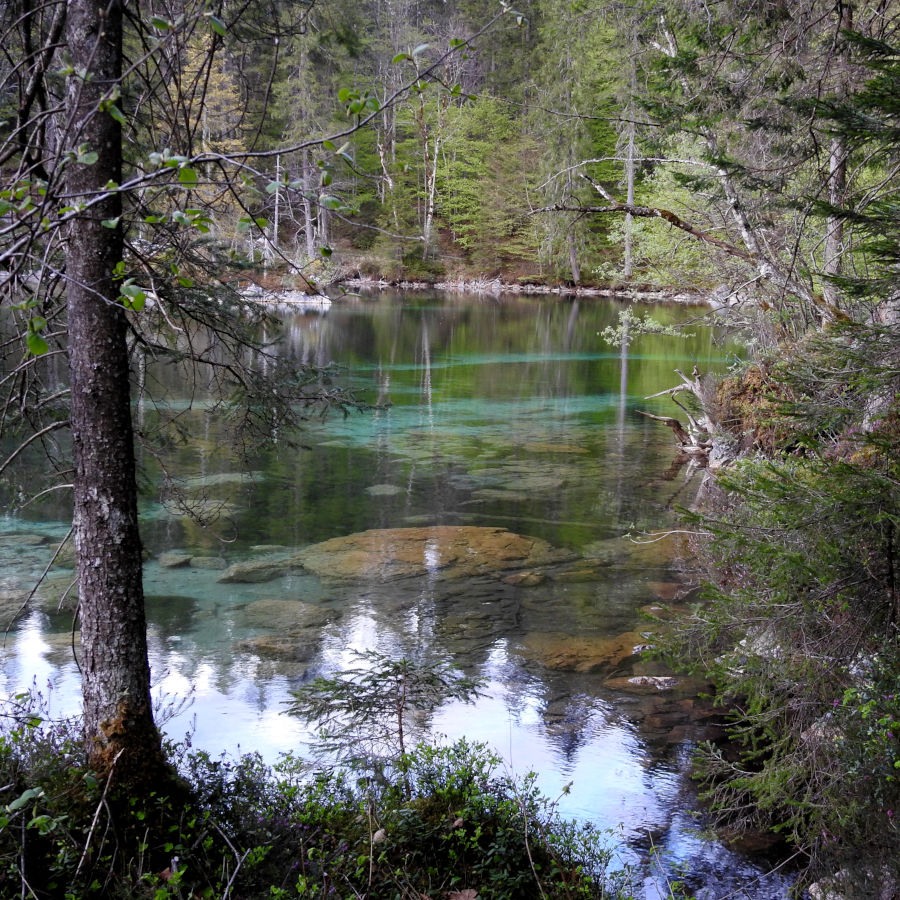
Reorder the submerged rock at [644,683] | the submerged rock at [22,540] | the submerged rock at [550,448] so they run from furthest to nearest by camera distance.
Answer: the submerged rock at [550,448] → the submerged rock at [22,540] → the submerged rock at [644,683]

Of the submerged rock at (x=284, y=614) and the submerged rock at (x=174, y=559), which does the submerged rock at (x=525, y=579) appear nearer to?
the submerged rock at (x=284, y=614)

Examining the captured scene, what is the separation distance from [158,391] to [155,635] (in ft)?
37.3

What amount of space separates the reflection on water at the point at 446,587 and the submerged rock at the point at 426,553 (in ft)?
0.13

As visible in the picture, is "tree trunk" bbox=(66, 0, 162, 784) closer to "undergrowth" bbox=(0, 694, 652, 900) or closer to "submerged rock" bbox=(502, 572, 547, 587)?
"undergrowth" bbox=(0, 694, 652, 900)

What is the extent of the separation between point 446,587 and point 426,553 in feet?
3.87

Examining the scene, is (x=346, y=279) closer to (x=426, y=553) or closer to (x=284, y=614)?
(x=284, y=614)

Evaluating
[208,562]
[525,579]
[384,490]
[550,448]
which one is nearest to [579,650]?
[525,579]

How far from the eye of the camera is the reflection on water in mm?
6766

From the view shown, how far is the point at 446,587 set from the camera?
9.91 m

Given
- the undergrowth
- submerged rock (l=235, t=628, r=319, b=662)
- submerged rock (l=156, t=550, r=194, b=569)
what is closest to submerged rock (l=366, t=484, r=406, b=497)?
submerged rock (l=156, t=550, r=194, b=569)

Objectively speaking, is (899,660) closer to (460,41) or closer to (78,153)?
(460,41)

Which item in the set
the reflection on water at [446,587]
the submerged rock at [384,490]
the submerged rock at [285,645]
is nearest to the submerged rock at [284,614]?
the reflection on water at [446,587]

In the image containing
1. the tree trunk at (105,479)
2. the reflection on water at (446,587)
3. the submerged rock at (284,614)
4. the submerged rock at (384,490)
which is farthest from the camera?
the submerged rock at (384,490)

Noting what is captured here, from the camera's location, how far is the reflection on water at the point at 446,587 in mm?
6766
